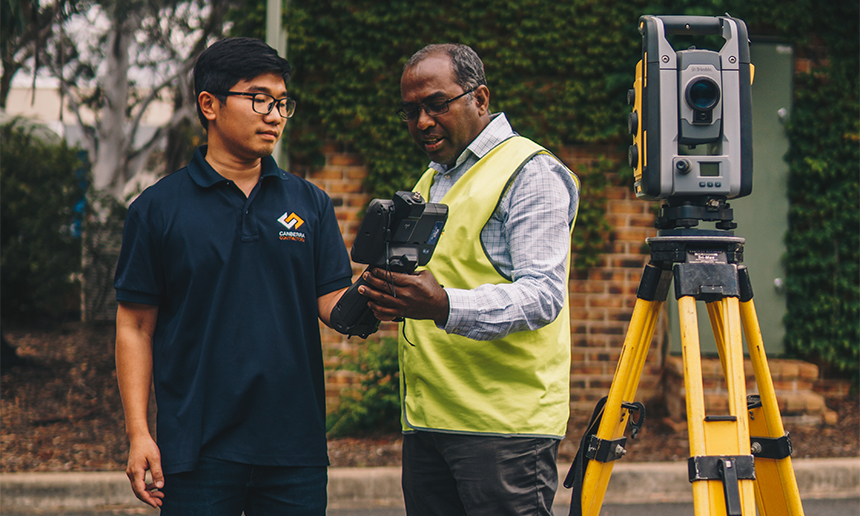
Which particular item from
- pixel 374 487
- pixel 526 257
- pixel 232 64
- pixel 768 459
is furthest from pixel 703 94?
pixel 374 487

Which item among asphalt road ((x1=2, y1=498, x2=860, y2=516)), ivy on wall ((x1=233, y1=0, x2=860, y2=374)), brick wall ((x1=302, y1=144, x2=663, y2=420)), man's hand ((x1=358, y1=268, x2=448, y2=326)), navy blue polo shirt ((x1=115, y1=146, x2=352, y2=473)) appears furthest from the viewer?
brick wall ((x1=302, y1=144, x2=663, y2=420))

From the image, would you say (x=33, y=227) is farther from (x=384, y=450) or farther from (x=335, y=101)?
(x=384, y=450)

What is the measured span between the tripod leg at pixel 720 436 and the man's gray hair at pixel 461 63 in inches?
33.5

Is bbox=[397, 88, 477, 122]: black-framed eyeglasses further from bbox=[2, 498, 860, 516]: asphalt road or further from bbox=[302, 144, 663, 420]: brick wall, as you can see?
bbox=[302, 144, 663, 420]: brick wall

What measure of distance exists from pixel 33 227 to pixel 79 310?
174 centimetres

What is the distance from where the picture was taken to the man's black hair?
6.82 feet

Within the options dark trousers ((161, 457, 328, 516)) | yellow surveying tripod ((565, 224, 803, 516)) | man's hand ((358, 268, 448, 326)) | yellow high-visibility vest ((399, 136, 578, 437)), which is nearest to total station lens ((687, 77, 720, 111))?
yellow surveying tripod ((565, 224, 803, 516))

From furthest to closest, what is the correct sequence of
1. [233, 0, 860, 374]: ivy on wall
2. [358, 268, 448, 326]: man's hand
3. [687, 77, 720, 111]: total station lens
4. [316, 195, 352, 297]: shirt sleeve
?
1. [233, 0, 860, 374]: ivy on wall
2. [316, 195, 352, 297]: shirt sleeve
3. [687, 77, 720, 111]: total station lens
4. [358, 268, 448, 326]: man's hand

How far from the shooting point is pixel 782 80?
572 cm

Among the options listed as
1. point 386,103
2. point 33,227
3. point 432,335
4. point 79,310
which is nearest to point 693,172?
point 432,335

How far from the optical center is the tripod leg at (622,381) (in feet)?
7.36

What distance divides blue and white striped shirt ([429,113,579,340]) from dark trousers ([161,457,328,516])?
629mm

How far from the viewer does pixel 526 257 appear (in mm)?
1921

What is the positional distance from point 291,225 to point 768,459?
1568 mm
